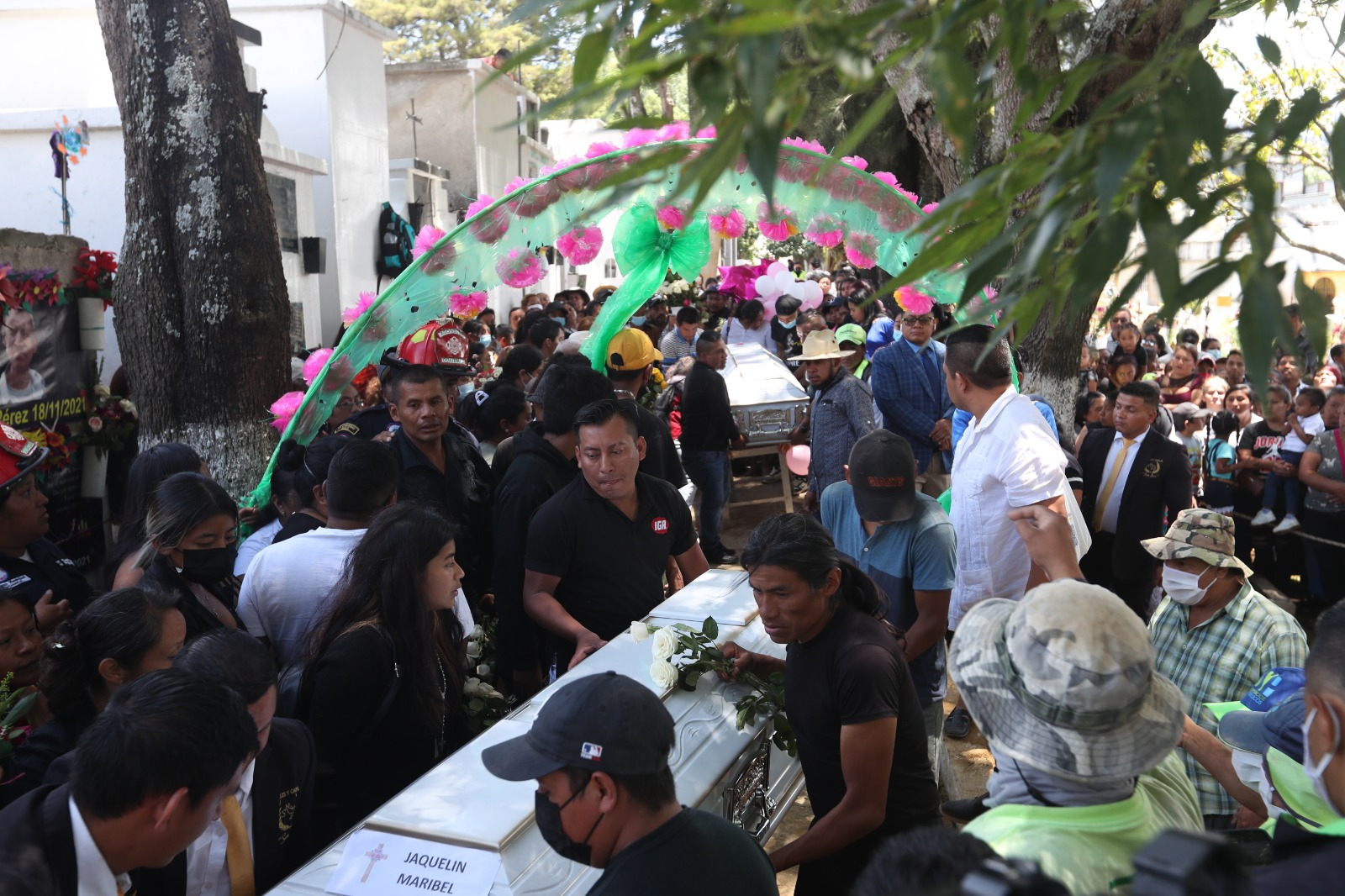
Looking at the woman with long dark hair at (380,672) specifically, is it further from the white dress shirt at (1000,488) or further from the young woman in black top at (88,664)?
the white dress shirt at (1000,488)

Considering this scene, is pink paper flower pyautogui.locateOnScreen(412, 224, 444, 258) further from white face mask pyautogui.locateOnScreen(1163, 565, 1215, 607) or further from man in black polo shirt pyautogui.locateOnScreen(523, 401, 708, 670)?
white face mask pyautogui.locateOnScreen(1163, 565, 1215, 607)

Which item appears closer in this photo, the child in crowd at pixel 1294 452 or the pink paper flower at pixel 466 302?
the pink paper flower at pixel 466 302

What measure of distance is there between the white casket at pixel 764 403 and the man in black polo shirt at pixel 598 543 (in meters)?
4.82

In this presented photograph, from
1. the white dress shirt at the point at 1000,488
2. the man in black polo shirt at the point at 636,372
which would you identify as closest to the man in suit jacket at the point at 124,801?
the white dress shirt at the point at 1000,488

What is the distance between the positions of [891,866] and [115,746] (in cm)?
145

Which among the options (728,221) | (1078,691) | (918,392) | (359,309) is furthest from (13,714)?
(918,392)

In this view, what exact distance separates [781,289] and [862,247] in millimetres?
7406

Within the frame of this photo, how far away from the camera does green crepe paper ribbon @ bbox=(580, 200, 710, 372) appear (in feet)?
19.7

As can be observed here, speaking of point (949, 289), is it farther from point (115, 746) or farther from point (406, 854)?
point (115, 746)

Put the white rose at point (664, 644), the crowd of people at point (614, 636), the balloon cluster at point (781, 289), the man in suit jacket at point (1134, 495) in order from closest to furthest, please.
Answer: the crowd of people at point (614, 636) < the white rose at point (664, 644) < the man in suit jacket at point (1134, 495) < the balloon cluster at point (781, 289)

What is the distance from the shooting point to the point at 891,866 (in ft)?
4.62

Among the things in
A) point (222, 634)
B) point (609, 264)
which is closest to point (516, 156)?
point (609, 264)

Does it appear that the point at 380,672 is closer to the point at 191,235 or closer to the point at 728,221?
the point at 191,235

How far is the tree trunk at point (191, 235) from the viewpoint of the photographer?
18.8 ft
